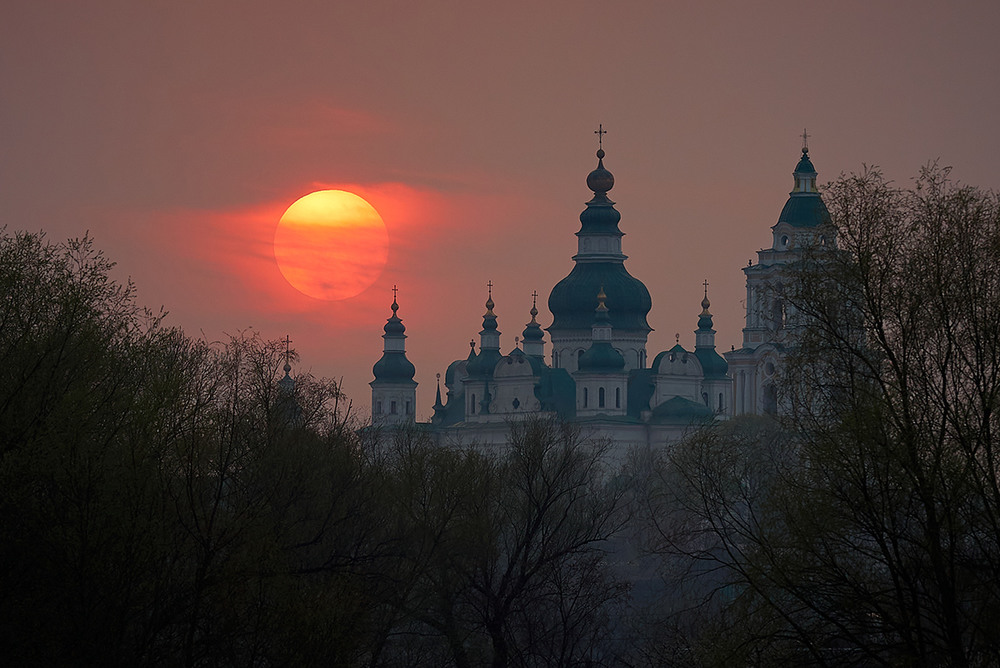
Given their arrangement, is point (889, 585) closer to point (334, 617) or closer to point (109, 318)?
point (334, 617)

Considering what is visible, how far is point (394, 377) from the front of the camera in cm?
11888

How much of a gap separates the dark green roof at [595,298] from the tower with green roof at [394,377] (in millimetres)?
14882

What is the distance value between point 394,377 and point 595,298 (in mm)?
18834

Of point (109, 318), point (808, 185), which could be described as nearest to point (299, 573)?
point (109, 318)

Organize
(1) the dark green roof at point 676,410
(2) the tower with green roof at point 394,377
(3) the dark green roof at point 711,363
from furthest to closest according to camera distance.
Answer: (2) the tower with green roof at point 394,377, (3) the dark green roof at point 711,363, (1) the dark green roof at point 676,410

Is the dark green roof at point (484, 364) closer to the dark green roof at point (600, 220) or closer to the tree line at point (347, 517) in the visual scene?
the dark green roof at point (600, 220)

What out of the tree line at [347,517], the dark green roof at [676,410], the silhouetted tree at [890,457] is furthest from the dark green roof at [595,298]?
the silhouetted tree at [890,457]

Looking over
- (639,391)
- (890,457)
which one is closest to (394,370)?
(639,391)

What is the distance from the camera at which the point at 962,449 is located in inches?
765

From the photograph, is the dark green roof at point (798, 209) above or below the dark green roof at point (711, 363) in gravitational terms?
above

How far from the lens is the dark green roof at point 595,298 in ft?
341

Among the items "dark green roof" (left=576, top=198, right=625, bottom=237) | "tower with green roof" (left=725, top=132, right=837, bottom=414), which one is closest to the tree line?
"tower with green roof" (left=725, top=132, right=837, bottom=414)

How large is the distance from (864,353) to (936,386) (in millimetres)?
825

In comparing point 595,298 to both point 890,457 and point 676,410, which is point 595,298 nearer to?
point 676,410
